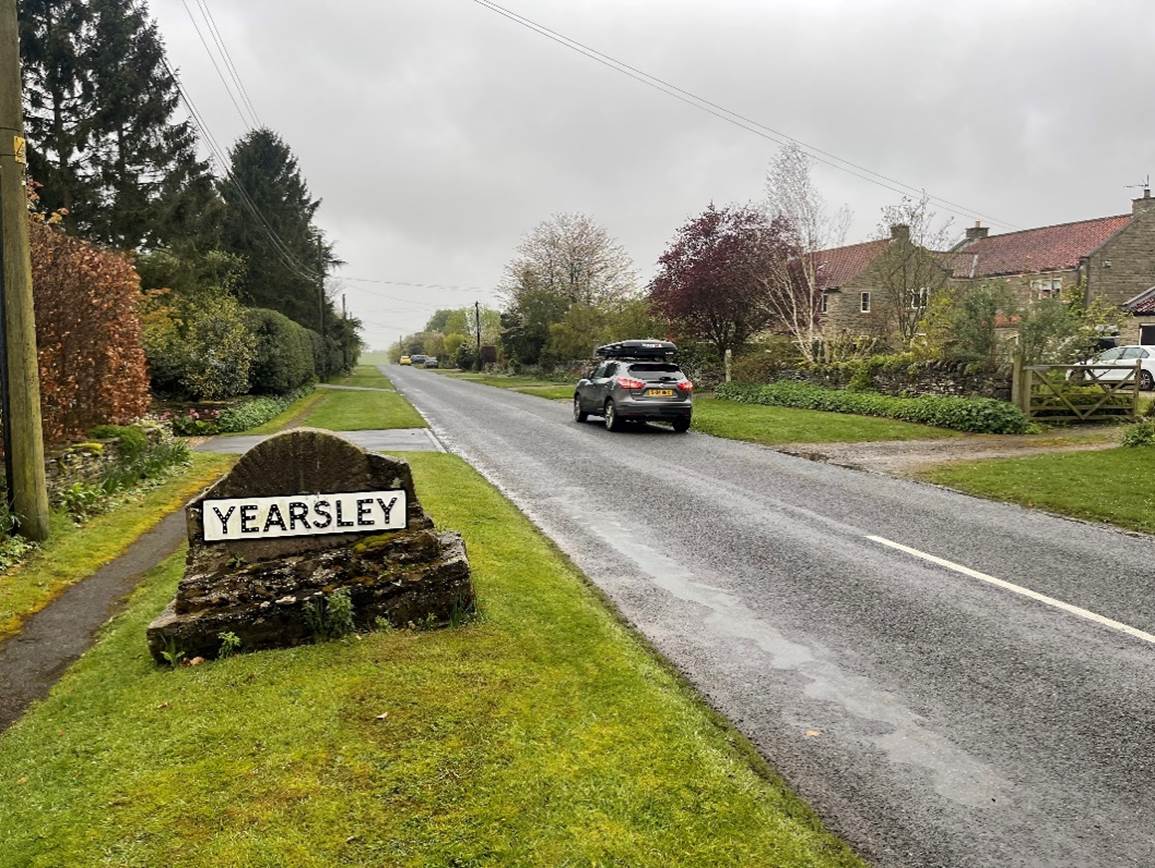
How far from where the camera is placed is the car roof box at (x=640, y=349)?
68.7ft

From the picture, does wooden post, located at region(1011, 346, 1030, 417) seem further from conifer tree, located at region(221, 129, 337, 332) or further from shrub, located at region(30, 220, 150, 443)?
conifer tree, located at region(221, 129, 337, 332)

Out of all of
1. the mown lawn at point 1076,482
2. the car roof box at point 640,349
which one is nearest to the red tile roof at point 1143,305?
the car roof box at point 640,349

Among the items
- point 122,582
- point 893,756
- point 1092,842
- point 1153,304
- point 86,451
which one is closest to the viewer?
point 1092,842

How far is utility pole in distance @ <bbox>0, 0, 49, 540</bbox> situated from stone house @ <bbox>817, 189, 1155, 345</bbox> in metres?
33.1

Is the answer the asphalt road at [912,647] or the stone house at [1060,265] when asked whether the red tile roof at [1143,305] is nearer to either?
the stone house at [1060,265]

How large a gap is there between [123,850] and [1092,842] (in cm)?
352

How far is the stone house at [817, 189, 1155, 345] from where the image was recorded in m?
39.6

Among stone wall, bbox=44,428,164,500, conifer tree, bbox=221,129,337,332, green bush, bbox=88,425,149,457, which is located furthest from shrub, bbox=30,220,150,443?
conifer tree, bbox=221,129,337,332

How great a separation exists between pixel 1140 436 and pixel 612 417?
1028 cm

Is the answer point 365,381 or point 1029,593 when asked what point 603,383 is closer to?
point 1029,593

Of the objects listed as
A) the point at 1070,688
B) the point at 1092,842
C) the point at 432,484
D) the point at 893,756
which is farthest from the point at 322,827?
the point at 432,484

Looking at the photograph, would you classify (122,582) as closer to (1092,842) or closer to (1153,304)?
(1092,842)

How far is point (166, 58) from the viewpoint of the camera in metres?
25.5

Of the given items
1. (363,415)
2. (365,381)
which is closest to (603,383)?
(363,415)
